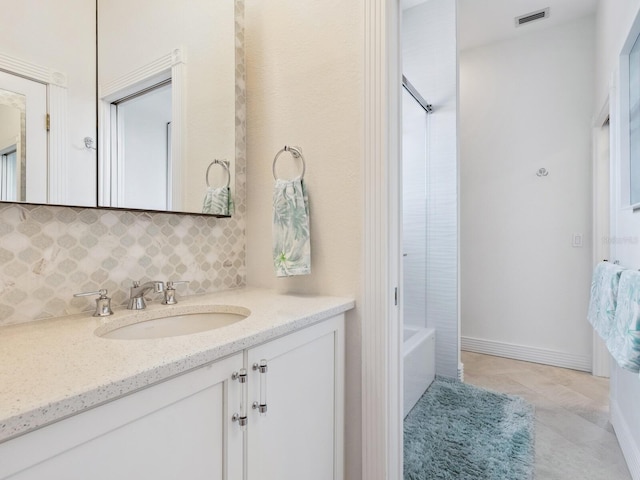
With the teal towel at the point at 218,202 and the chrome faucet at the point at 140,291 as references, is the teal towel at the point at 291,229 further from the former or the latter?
the chrome faucet at the point at 140,291

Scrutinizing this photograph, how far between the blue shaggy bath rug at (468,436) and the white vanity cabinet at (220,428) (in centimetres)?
71

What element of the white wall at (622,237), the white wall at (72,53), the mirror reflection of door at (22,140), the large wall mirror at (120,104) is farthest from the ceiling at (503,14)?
the mirror reflection of door at (22,140)

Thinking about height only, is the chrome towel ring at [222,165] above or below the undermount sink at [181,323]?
above

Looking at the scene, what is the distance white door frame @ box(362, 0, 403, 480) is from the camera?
1176mm

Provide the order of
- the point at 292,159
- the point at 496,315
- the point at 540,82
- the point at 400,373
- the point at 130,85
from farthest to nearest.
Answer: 1. the point at 496,315
2. the point at 540,82
3. the point at 292,159
4. the point at 400,373
5. the point at 130,85

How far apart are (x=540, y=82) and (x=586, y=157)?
75cm

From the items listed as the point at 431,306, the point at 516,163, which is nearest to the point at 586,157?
the point at 516,163

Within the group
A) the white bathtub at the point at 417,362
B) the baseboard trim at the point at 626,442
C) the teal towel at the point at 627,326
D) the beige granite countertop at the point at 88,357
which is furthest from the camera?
the white bathtub at the point at 417,362

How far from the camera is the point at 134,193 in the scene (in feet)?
3.76

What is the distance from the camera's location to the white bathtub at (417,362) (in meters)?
2.08

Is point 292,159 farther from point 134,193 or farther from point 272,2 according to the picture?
point 272,2

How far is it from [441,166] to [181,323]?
219 cm

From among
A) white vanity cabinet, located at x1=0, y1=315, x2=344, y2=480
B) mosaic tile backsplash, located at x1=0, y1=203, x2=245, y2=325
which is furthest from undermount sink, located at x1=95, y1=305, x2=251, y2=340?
white vanity cabinet, located at x1=0, y1=315, x2=344, y2=480

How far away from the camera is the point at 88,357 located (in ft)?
2.16
